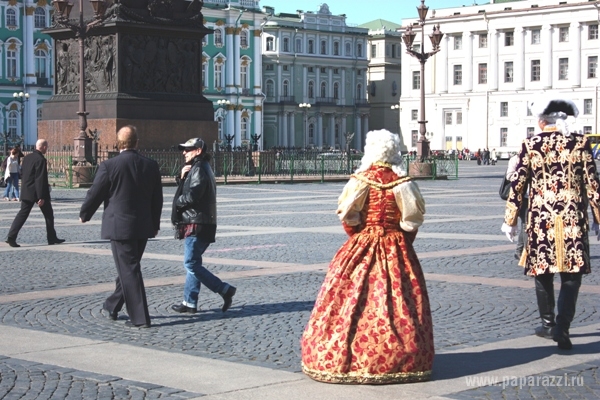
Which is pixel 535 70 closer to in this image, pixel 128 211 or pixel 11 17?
pixel 11 17

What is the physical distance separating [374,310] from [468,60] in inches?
3806

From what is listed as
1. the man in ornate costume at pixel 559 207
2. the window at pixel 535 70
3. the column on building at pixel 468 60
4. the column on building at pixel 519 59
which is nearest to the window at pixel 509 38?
the column on building at pixel 519 59

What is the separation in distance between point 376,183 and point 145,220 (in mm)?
2842

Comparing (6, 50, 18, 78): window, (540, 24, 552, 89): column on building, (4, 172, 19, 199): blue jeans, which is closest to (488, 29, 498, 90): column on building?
(540, 24, 552, 89): column on building

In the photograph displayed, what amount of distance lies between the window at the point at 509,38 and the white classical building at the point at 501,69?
9cm

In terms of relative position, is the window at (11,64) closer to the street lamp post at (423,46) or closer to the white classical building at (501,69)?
the white classical building at (501,69)

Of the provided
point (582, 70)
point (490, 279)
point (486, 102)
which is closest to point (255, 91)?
point (486, 102)

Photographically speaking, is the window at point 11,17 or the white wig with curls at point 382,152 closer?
the white wig with curls at point 382,152

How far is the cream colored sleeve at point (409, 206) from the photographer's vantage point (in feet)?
23.6

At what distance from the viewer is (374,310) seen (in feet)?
22.9

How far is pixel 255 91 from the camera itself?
98.9 m

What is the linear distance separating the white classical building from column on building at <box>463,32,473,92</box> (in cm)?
9

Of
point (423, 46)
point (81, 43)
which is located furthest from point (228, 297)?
point (423, 46)

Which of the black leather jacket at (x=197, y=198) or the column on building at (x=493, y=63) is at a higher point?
the column on building at (x=493, y=63)
